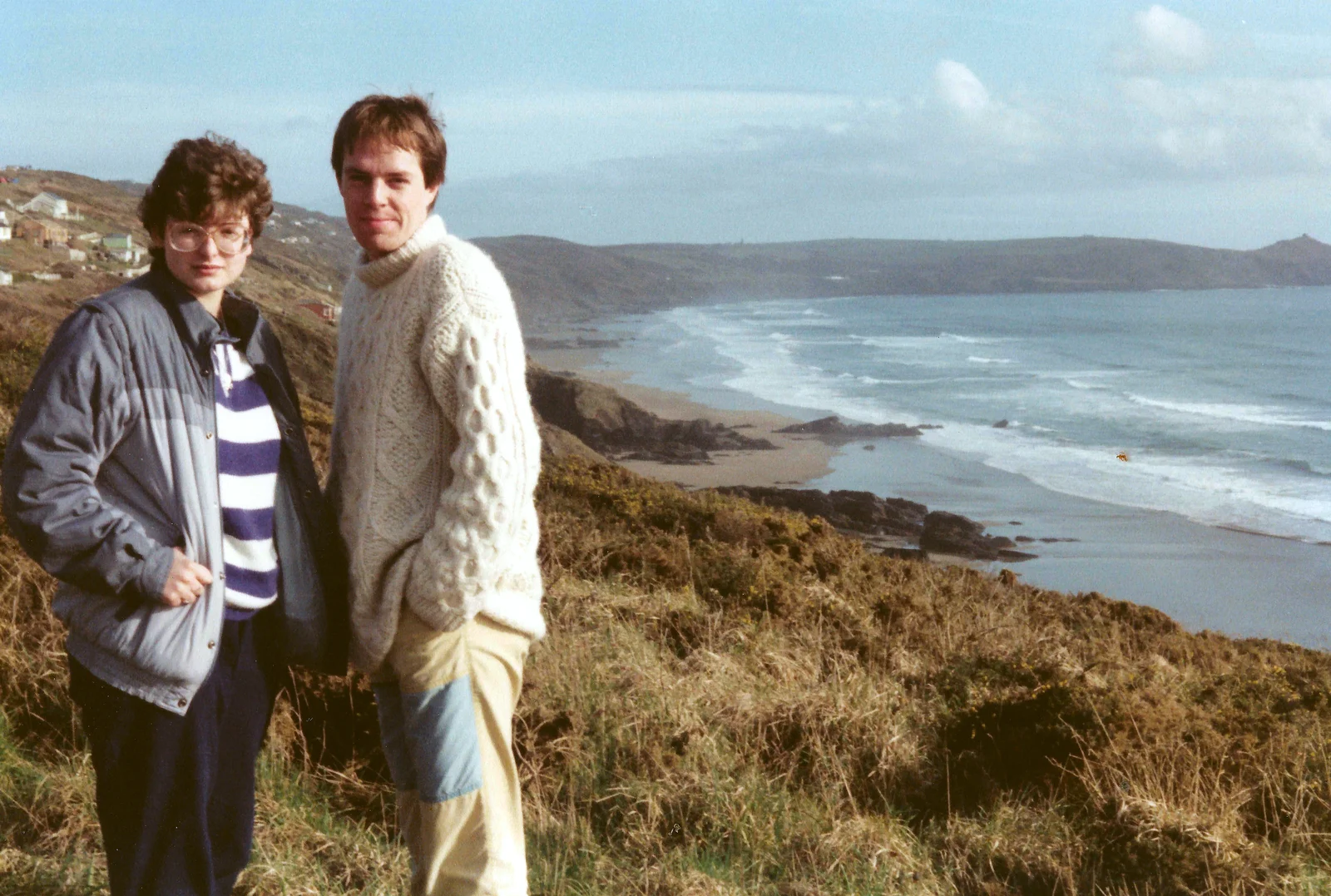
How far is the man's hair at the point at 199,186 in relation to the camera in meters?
2.06

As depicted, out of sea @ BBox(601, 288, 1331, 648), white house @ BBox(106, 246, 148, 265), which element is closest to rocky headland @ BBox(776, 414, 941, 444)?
sea @ BBox(601, 288, 1331, 648)

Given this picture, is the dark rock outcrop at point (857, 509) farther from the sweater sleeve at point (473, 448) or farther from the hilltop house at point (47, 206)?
the hilltop house at point (47, 206)

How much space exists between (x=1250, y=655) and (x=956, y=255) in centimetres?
16306

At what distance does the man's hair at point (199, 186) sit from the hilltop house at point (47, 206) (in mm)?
38497

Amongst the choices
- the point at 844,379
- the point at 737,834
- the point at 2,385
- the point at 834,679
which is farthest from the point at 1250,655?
the point at 844,379

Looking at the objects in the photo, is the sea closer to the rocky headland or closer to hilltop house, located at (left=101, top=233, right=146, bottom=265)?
the rocky headland

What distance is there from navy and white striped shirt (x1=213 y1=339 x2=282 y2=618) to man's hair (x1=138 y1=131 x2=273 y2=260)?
0.24 metres

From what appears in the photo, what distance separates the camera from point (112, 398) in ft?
6.33

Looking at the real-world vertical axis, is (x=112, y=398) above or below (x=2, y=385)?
above

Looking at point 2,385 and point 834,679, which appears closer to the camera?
point 834,679

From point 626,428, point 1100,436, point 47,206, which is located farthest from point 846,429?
point 47,206

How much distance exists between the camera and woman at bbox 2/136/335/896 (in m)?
1.90

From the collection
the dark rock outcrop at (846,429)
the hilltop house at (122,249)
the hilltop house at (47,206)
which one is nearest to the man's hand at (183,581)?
the dark rock outcrop at (846,429)

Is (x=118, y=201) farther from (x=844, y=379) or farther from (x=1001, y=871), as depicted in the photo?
(x=1001, y=871)
